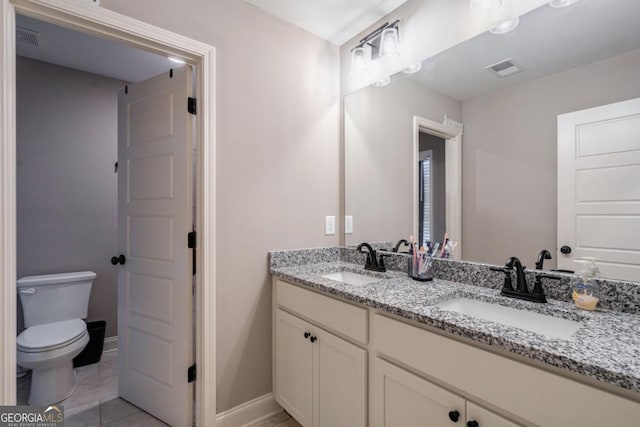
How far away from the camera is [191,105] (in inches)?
67.0

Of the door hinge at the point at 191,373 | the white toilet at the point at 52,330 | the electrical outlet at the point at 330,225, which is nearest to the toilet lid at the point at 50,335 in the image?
A: the white toilet at the point at 52,330

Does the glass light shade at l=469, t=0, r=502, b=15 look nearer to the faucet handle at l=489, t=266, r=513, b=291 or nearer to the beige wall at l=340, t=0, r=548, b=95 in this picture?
the beige wall at l=340, t=0, r=548, b=95

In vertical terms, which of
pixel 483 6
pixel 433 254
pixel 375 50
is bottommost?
pixel 433 254

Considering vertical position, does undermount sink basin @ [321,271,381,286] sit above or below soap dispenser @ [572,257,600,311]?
below

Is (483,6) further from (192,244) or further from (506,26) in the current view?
(192,244)

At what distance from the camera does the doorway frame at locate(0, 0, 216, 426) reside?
47.4 inches

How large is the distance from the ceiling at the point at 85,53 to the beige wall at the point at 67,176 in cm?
13

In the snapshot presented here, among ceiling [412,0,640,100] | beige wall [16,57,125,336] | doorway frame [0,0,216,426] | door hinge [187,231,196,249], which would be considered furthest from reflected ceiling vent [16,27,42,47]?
ceiling [412,0,640,100]

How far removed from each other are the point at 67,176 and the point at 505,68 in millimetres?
3300

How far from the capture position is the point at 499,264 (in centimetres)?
137

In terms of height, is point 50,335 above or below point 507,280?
below

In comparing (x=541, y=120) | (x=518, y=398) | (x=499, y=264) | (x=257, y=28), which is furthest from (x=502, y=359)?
(x=257, y=28)

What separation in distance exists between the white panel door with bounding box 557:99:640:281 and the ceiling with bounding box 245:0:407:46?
121 cm

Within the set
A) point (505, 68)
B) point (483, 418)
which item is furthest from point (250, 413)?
point (505, 68)
